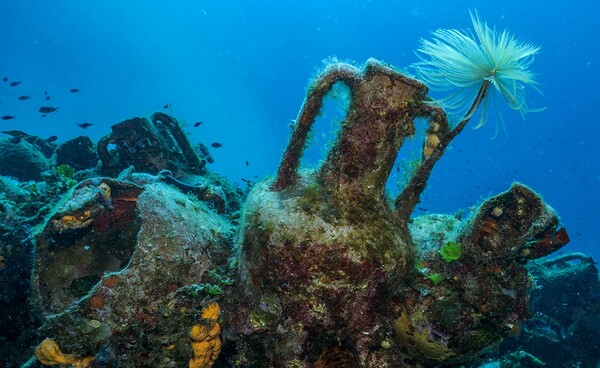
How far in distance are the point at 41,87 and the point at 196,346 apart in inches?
4503

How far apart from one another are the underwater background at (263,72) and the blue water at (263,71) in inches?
16.0

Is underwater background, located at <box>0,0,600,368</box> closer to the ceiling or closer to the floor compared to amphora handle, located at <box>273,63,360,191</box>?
closer to the ceiling

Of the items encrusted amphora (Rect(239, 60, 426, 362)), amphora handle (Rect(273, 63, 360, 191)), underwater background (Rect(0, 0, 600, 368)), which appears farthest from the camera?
underwater background (Rect(0, 0, 600, 368))

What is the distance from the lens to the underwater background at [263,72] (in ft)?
312

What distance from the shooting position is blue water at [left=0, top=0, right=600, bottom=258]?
9544 centimetres

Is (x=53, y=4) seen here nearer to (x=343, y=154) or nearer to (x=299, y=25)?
(x=299, y=25)

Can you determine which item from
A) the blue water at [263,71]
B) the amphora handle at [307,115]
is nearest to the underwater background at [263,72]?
the blue water at [263,71]

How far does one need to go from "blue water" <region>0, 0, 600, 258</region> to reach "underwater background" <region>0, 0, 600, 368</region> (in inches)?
16.0

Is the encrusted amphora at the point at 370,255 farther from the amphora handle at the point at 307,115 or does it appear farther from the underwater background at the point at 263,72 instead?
the underwater background at the point at 263,72

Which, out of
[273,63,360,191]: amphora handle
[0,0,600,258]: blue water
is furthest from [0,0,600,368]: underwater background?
[273,63,360,191]: amphora handle

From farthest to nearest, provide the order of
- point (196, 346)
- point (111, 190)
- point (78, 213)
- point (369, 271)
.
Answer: point (111, 190) → point (78, 213) → point (196, 346) → point (369, 271)

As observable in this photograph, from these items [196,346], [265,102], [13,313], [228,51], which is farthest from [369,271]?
[228,51]

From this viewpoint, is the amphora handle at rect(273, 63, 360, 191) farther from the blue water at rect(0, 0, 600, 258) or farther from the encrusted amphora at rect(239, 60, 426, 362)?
the blue water at rect(0, 0, 600, 258)

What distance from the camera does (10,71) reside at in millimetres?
83000
